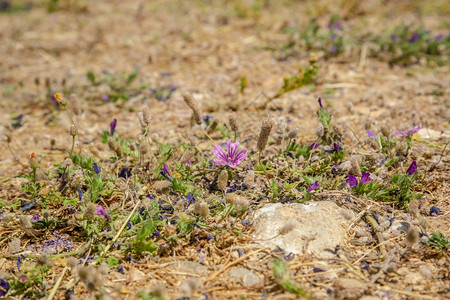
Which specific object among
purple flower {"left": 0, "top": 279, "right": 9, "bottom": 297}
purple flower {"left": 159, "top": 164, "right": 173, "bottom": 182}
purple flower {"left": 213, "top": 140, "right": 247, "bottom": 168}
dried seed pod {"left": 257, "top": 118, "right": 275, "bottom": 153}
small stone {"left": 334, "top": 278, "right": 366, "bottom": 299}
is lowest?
purple flower {"left": 0, "top": 279, "right": 9, "bottom": 297}

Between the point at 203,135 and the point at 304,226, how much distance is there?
146 centimetres

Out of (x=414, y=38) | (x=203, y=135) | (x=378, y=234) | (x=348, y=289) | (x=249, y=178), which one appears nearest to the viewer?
(x=348, y=289)

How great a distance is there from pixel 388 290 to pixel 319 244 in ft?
1.29

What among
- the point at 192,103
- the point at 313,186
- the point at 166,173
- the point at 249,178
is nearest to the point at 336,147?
the point at 313,186

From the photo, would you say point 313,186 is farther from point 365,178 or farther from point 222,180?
point 222,180

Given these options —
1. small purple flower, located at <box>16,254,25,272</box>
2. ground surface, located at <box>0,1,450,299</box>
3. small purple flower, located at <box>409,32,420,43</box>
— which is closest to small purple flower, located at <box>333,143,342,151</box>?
ground surface, located at <box>0,1,450,299</box>

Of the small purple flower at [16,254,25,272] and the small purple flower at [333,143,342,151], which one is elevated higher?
the small purple flower at [333,143,342,151]

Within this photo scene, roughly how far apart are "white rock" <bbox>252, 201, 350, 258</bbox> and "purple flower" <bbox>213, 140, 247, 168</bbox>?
1.09 ft

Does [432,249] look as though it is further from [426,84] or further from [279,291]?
[426,84]

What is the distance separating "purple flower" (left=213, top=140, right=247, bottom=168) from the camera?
2605 mm

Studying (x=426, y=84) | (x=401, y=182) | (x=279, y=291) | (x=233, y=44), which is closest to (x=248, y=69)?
(x=233, y=44)

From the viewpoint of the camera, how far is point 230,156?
2643mm

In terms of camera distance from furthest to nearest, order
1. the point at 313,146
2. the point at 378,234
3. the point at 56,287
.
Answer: the point at 313,146 → the point at 378,234 → the point at 56,287

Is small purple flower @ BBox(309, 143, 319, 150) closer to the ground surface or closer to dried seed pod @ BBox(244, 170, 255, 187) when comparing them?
the ground surface
